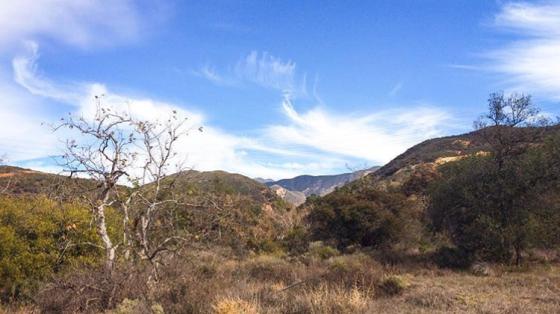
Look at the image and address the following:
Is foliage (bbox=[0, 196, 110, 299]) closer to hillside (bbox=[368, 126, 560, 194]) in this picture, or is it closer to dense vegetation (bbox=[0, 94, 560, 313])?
dense vegetation (bbox=[0, 94, 560, 313])

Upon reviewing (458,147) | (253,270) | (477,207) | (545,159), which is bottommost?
(253,270)

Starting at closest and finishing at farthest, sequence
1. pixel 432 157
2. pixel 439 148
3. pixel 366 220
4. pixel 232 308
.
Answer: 1. pixel 232 308
2. pixel 366 220
3. pixel 432 157
4. pixel 439 148

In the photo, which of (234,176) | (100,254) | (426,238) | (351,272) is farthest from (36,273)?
(234,176)

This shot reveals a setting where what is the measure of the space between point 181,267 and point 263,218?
73.7ft

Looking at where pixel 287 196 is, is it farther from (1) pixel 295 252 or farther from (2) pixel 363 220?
(2) pixel 363 220

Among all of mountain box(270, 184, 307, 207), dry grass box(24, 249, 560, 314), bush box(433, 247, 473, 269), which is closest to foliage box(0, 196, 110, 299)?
dry grass box(24, 249, 560, 314)

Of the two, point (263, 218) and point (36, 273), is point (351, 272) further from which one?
point (263, 218)

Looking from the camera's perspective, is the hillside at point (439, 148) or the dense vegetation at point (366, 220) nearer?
the hillside at point (439, 148)

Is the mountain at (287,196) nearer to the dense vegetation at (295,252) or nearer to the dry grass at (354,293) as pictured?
the dense vegetation at (295,252)

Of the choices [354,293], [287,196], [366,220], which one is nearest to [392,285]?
[354,293]

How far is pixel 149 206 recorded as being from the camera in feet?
33.8

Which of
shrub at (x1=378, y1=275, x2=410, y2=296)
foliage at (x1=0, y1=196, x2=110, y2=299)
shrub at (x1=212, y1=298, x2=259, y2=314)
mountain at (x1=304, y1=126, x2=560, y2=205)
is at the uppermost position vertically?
mountain at (x1=304, y1=126, x2=560, y2=205)

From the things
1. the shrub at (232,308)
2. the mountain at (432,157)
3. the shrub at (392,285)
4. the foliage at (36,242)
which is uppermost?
the mountain at (432,157)

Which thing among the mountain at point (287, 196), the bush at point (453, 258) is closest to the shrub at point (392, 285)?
the bush at point (453, 258)
